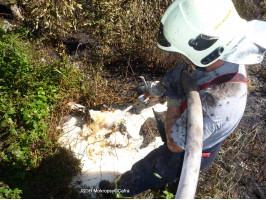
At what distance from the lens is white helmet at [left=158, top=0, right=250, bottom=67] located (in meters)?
1.30

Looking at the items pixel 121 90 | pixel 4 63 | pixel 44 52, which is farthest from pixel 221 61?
pixel 44 52

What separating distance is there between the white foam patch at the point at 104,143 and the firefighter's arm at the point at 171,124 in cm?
106

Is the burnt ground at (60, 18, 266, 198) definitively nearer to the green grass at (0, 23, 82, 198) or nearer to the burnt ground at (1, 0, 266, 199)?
the burnt ground at (1, 0, 266, 199)

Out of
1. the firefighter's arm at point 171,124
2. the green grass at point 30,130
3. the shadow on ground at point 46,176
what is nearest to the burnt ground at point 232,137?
the green grass at point 30,130

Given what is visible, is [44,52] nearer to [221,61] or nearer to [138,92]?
[138,92]

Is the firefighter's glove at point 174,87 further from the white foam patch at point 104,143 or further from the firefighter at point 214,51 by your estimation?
the white foam patch at point 104,143

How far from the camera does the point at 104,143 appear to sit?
2611mm

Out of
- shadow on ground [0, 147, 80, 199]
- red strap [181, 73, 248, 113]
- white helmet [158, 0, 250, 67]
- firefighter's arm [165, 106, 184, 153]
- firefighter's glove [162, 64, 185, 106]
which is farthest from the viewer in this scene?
shadow on ground [0, 147, 80, 199]

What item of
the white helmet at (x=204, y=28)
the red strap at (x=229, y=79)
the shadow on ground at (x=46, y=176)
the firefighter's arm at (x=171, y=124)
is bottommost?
the shadow on ground at (x=46, y=176)

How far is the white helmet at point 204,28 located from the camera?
1.30 m

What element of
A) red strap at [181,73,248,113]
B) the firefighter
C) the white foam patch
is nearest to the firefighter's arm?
the firefighter

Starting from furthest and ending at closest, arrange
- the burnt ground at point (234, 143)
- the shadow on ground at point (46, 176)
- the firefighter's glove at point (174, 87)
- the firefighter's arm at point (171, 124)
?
the burnt ground at point (234, 143)
the shadow on ground at point (46, 176)
the firefighter's glove at point (174, 87)
the firefighter's arm at point (171, 124)

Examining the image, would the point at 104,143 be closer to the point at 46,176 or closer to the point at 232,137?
the point at 46,176

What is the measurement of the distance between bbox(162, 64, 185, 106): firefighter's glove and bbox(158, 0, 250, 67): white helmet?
0.24 m
